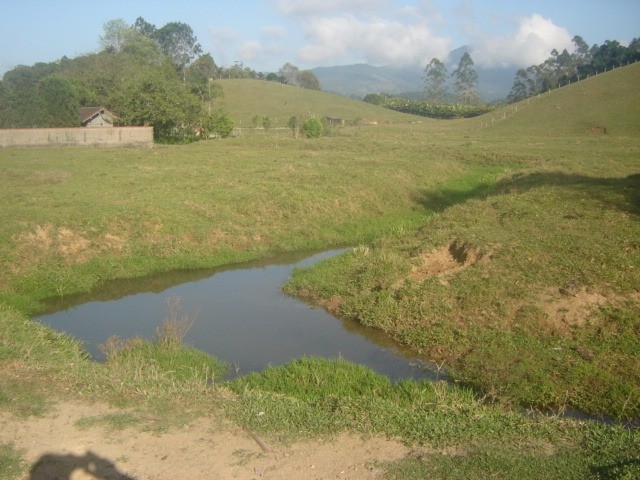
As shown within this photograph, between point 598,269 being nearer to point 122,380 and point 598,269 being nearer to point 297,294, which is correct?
point 297,294

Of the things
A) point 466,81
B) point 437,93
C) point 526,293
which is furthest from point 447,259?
point 437,93

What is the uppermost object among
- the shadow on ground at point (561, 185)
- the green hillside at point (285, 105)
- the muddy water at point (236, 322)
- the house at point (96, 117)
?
the green hillside at point (285, 105)

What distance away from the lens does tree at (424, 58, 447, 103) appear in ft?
338

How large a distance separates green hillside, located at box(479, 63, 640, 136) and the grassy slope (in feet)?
107

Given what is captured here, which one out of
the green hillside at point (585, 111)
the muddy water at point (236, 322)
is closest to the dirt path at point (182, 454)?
the muddy water at point (236, 322)

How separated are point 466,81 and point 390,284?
9681cm

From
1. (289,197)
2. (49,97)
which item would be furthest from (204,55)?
(289,197)

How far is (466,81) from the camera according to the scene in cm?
10206

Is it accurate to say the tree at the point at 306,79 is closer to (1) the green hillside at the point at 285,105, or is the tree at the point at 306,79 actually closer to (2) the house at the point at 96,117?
(1) the green hillside at the point at 285,105

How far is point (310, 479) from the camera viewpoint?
5383 millimetres

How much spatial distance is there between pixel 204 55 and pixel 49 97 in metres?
52.0

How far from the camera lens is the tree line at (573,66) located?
244ft

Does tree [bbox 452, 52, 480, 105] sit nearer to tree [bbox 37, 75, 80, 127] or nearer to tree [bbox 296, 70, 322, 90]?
tree [bbox 296, 70, 322, 90]

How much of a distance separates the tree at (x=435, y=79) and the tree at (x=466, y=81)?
8.97 feet
